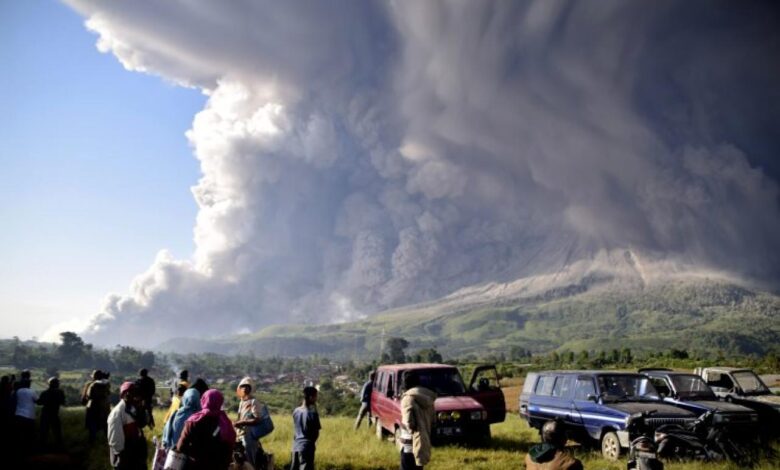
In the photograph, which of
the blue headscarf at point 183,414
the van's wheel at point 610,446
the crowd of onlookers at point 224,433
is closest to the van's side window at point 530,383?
the van's wheel at point 610,446

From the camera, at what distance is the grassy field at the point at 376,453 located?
10875 mm

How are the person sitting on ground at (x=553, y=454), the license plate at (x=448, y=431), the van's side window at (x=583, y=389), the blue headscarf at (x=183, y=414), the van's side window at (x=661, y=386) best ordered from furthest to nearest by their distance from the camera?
the van's side window at (x=661, y=386) < the van's side window at (x=583, y=389) < the license plate at (x=448, y=431) < the blue headscarf at (x=183, y=414) < the person sitting on ground at (x=553, y=454)

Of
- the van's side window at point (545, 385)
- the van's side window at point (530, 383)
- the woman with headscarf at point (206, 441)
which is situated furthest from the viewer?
the van's side window at point (530, 383)

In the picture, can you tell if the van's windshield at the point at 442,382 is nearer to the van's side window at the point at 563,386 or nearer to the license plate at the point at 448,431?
the license plate at the point at 448,431

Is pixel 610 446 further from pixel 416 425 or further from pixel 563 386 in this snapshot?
pixel 416 425

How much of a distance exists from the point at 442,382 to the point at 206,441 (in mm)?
9009

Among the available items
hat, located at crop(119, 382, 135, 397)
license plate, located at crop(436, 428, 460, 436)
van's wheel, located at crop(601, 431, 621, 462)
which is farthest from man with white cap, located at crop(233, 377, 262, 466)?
van's wheel, located at crop(601, 431, 621, 462)

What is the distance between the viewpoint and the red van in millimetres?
12539

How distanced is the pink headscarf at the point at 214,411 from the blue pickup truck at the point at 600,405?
767 cm

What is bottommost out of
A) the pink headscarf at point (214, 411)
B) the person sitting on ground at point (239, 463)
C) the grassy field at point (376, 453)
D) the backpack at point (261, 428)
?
the grassy field at point (376, 453)

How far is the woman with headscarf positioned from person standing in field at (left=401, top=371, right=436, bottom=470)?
109 inches

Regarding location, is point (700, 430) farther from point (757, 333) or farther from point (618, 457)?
point (757, 333)

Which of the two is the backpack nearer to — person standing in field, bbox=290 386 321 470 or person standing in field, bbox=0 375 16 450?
person standing in field, bbox=290 386 321 470

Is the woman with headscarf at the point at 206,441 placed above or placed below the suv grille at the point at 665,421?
above
